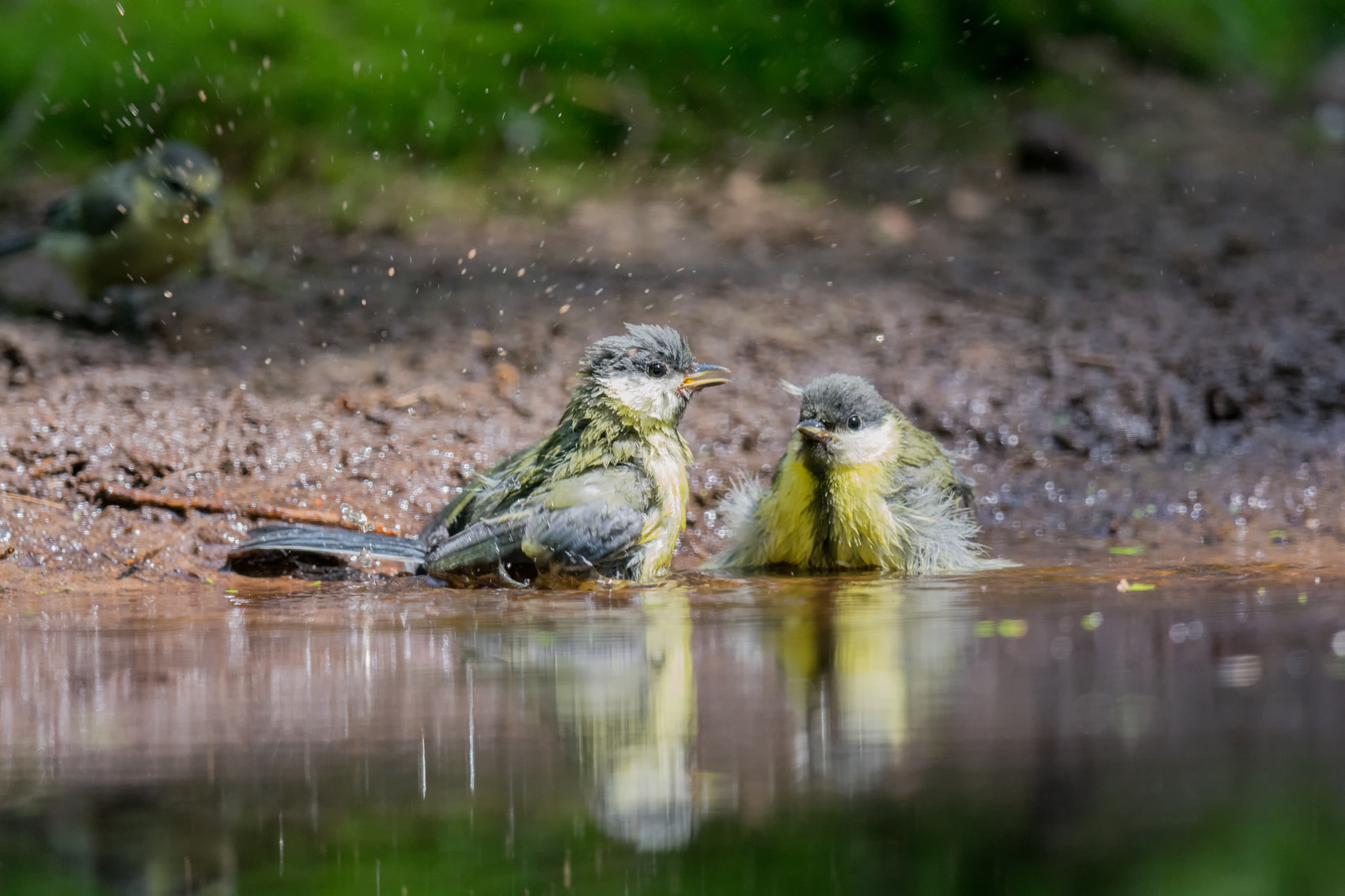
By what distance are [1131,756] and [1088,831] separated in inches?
12.9

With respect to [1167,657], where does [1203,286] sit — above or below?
above

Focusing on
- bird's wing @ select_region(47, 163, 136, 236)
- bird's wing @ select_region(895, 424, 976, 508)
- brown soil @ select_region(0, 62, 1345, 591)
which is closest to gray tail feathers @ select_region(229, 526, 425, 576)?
brown soil @ select_region(0, 62, 1345, 591)

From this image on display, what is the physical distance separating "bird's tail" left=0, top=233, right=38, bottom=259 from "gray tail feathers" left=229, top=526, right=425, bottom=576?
11.2 feet

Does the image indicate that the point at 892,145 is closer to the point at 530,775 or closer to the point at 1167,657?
the point at 1167,657

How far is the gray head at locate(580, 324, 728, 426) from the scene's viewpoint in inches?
187

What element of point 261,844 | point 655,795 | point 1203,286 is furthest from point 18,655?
point 1203,286

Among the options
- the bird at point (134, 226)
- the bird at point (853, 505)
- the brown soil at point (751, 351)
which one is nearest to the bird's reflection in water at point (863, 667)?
the bird at point (853, 505)

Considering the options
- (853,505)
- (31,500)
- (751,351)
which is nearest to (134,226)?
(31,500)

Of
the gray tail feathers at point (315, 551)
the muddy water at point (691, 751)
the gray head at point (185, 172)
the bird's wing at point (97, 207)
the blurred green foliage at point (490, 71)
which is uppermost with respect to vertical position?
the blurred green foliage at point (490, 71)

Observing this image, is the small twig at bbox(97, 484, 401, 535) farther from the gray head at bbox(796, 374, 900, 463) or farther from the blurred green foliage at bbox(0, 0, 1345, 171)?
the blurred green foliage at bbox(0, 0, 1345, 171)

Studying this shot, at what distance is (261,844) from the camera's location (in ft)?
5.77

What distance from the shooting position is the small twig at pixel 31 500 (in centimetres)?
474

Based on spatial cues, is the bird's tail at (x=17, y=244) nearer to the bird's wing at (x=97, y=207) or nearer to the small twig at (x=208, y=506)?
the bird's wing at (x=97, y=207)

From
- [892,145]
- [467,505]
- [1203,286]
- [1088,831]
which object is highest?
[892,145]
